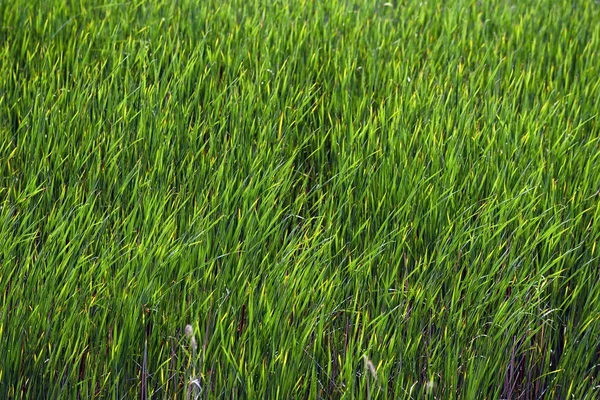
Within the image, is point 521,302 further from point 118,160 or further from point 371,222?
point 118,160

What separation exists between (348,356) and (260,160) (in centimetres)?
64

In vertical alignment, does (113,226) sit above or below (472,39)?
below

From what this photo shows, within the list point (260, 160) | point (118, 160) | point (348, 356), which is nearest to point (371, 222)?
point (260, 160)

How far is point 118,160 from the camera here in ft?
6.81

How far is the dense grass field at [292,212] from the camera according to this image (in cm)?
155

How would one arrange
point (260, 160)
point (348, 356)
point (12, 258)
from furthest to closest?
point (260, 160), point (12, 258), point (348, 356)

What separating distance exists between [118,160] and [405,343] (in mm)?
858

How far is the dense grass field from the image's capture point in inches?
61.2

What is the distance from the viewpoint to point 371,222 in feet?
6.22

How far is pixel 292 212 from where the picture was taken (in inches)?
76.2

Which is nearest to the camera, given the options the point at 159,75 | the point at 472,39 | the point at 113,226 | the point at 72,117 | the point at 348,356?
the point at 348,356

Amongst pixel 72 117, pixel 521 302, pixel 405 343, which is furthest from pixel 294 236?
pixel 72 117

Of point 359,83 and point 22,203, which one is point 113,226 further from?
point 359,83

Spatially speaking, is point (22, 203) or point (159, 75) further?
point (159, 75)
